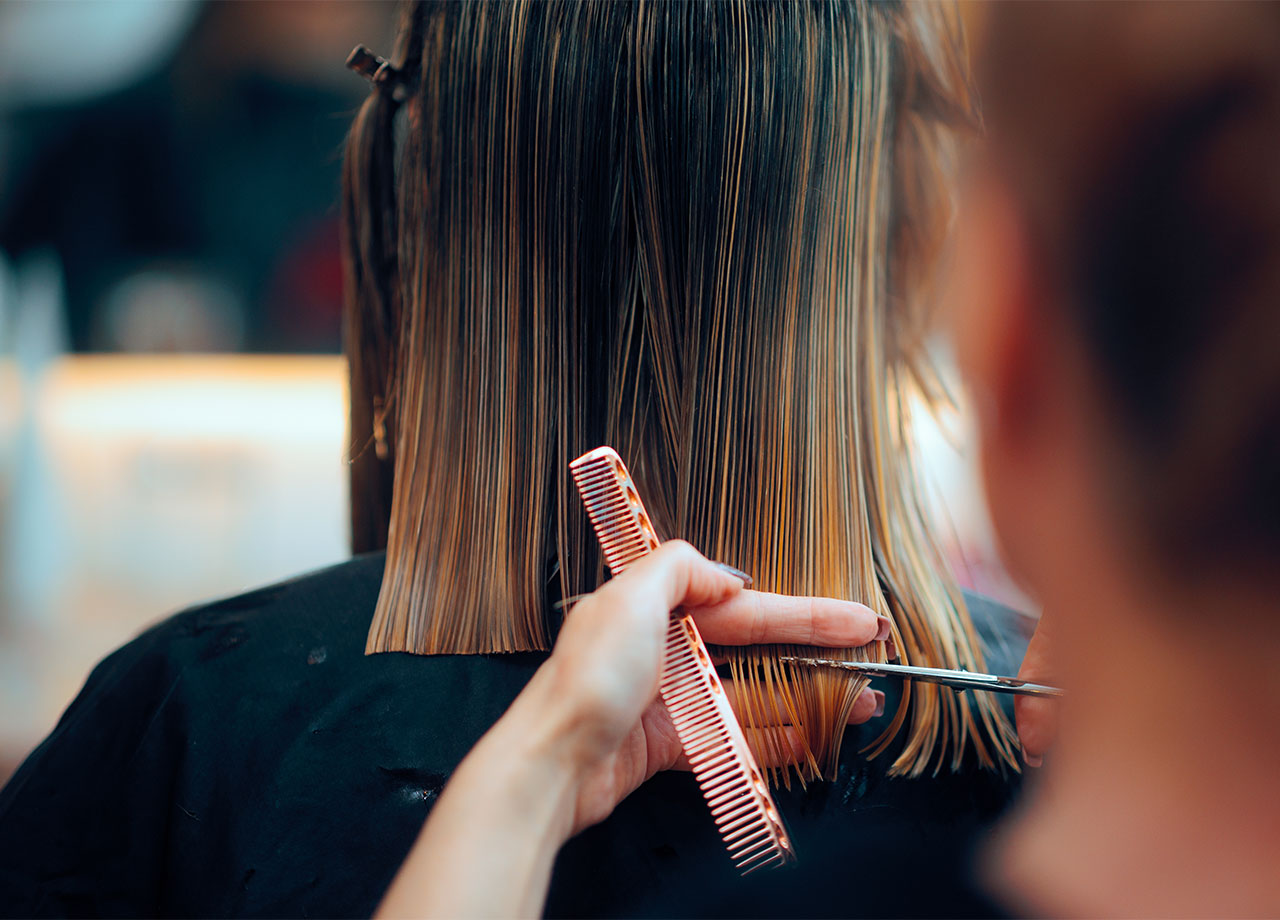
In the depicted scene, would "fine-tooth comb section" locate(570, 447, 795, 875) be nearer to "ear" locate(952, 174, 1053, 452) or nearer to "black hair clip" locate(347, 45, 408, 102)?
"ear" locate(952, 174, 1053, 452)

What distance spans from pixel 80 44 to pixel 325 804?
1.39 meters

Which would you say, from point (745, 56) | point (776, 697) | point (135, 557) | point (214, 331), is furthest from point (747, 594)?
point (135, 557)

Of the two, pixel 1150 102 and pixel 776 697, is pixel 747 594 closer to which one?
pixel 776 697

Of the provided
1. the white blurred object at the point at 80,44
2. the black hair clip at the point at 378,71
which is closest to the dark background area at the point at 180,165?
the white blurred object at the point at 80,44

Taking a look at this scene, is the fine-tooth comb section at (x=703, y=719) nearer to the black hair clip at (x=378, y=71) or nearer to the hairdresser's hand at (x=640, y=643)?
the hairdresser's hand at (x=640, y=643)

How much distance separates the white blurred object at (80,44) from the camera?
47.5 inches

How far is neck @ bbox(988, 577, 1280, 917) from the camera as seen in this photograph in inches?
12.1

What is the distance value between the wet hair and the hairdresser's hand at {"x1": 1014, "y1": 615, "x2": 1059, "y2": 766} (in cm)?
13

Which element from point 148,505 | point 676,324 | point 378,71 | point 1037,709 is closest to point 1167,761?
point 1037,709

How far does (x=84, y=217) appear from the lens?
4.61ft

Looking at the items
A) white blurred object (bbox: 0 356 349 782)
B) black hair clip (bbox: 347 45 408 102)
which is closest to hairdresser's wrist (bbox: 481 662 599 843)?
black hair clip (bbox: 347 45 408 102)

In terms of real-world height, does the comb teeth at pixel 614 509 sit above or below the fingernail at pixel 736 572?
above

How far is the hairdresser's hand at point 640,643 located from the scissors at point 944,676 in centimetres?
1

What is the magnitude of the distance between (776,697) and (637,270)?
26 centimetres
